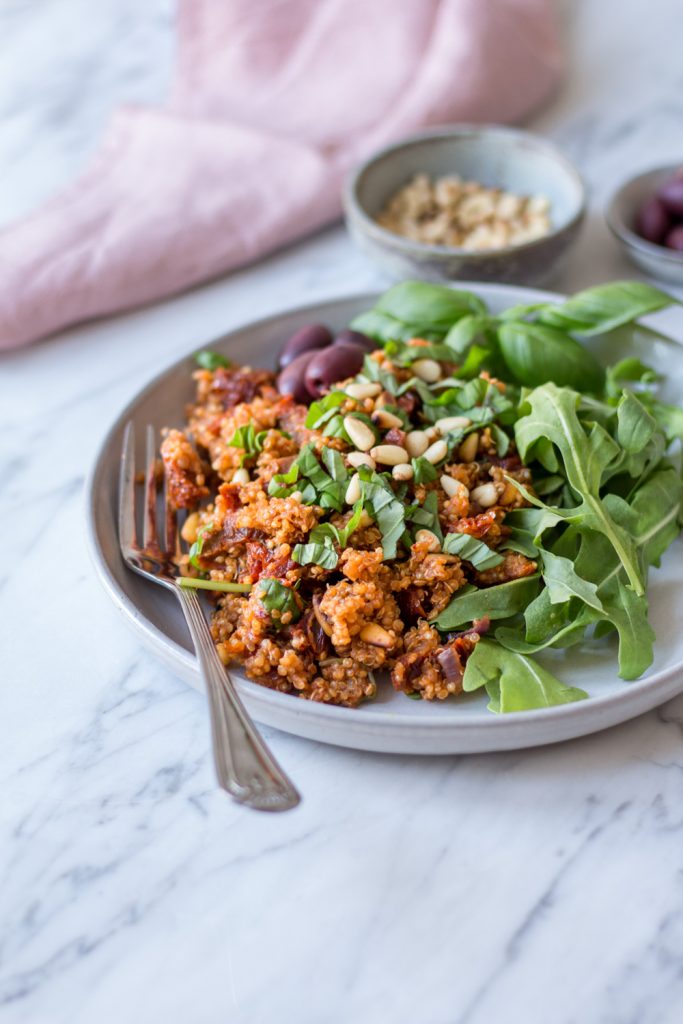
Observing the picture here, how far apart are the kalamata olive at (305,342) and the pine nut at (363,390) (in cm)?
34

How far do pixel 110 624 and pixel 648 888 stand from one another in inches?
41.6

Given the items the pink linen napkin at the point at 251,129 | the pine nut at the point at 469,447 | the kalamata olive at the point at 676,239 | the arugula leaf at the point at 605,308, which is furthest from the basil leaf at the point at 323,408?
the kalamata olive at the point at 676,239

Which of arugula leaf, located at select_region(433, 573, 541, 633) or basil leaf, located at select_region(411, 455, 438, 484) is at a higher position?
basil leaf, located at select_region(411, 455, 438, 484)

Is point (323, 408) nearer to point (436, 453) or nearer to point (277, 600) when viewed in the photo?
point (436, 453)

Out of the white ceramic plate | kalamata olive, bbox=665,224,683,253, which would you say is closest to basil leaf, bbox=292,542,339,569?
the white ceramic plate

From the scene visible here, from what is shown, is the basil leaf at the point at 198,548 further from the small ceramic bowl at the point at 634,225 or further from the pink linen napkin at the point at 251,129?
the small ceramic bowl at the point at 634,225

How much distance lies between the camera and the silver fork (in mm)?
1326

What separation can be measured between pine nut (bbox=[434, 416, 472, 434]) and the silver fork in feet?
1.84

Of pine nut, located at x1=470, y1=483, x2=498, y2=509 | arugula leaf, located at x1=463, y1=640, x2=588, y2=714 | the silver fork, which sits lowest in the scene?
arugula leaf, located at x1=463, y1=640, x2=588, y2=714

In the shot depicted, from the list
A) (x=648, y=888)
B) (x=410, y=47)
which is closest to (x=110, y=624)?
(x=648, y=888)

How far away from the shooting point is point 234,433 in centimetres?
190

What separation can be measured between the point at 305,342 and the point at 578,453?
2.46 ft

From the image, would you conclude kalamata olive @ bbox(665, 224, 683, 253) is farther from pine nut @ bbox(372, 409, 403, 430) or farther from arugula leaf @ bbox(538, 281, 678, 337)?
pine nut @ bbox(372, 409, 403, 430)

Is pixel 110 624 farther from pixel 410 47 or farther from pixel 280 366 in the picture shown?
pixel 410 47
